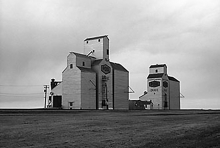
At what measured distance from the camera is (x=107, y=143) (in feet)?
43.6

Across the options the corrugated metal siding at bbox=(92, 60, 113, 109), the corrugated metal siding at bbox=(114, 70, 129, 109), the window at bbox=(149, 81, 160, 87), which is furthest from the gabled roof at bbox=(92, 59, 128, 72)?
the window at bbox=(149, 81, 160, 87)

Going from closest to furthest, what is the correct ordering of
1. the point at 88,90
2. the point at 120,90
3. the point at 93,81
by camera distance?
the point at 88,90 → the point at 93,81 → the point at 120,90

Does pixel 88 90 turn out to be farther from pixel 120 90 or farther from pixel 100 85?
pixel 120 90

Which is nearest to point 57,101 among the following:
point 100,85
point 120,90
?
point 100,85

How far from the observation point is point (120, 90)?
76.6m

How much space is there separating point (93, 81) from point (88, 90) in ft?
8.91

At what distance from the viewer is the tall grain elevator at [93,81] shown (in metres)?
67.7

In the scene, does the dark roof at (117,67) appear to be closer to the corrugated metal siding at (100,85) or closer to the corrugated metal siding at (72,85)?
the corrugated metal siding at (100,85)

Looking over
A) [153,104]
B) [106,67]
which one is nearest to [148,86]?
[153,104]

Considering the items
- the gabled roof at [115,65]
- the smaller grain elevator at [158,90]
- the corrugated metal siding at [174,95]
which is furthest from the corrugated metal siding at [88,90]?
the corrugated metal siding at [174,95]

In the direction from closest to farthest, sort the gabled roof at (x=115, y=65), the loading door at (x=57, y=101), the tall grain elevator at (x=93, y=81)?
1. the tall grain elevator at (x=93, y=81)
2. the loading door at (x=57, y=101)
3. the gabled roof at (x=115, y=65)

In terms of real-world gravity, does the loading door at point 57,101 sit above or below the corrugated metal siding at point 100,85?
below

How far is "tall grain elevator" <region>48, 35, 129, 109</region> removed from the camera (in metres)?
67.7

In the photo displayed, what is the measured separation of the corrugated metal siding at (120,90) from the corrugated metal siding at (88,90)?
6528 mm
